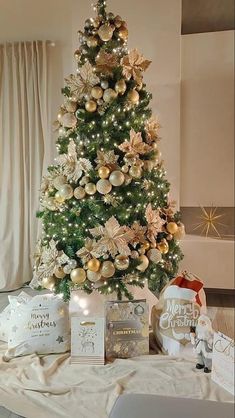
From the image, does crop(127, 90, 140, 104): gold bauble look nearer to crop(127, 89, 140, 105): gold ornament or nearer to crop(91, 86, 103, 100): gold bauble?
crop(127, 89, 140, 105): gold ornament

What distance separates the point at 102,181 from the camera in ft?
5.90

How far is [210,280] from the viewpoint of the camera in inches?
116

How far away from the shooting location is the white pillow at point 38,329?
1.72 meters

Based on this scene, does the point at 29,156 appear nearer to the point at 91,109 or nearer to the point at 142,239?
the point at 91,109

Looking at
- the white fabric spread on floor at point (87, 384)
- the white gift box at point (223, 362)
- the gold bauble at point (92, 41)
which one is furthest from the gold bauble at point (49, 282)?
the gold bauble at point (92, 41)

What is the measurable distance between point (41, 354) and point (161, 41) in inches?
94.7

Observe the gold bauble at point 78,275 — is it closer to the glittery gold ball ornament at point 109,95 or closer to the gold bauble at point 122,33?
the glittery gold ball ornament at point 109,95

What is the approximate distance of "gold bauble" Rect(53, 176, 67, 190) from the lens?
186cm

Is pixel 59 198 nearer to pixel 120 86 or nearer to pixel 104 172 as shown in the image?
pixel 104 172

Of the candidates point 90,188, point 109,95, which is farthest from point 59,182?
point 109,95

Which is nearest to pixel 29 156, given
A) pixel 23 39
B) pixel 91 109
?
pixel 23 39

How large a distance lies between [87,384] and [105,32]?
5.46ft

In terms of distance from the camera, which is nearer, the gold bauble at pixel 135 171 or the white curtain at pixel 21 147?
the gold bauble at pixel 135 171

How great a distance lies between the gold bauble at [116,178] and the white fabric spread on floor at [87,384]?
0.84 m
